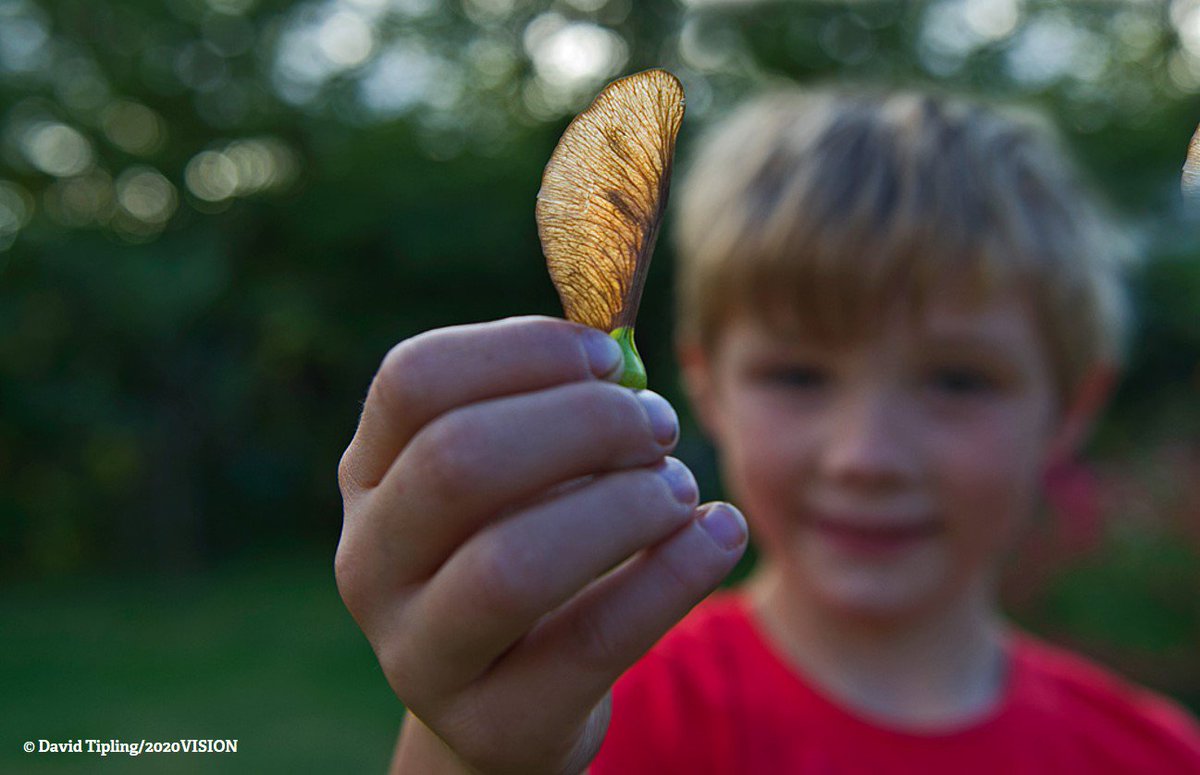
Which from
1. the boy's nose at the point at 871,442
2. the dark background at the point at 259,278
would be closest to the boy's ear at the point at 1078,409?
the boy's nose at the point at 871,442

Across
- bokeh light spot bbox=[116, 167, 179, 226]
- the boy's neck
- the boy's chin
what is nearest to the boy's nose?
the boy's chin

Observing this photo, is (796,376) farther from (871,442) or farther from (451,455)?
(451,455)

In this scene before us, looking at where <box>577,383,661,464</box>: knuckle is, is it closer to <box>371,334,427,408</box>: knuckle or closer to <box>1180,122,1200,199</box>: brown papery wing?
<box>371,334,427,408</box>: knuckle

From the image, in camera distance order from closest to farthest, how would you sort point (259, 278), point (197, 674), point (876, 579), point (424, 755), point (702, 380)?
1. point (424, 755)
2. point (876, 579)
3. point (702, 380)
4. point (197, 674)
5. point (259, 278)

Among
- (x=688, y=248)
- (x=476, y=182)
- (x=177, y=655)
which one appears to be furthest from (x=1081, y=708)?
(x=476, y=182)

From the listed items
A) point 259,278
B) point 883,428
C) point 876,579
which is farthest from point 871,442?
point 259,278

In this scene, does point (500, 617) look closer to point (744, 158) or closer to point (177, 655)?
point (744, 158)

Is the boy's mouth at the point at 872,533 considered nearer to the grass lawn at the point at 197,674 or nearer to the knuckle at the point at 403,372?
the knuckle at the point at 403,372
